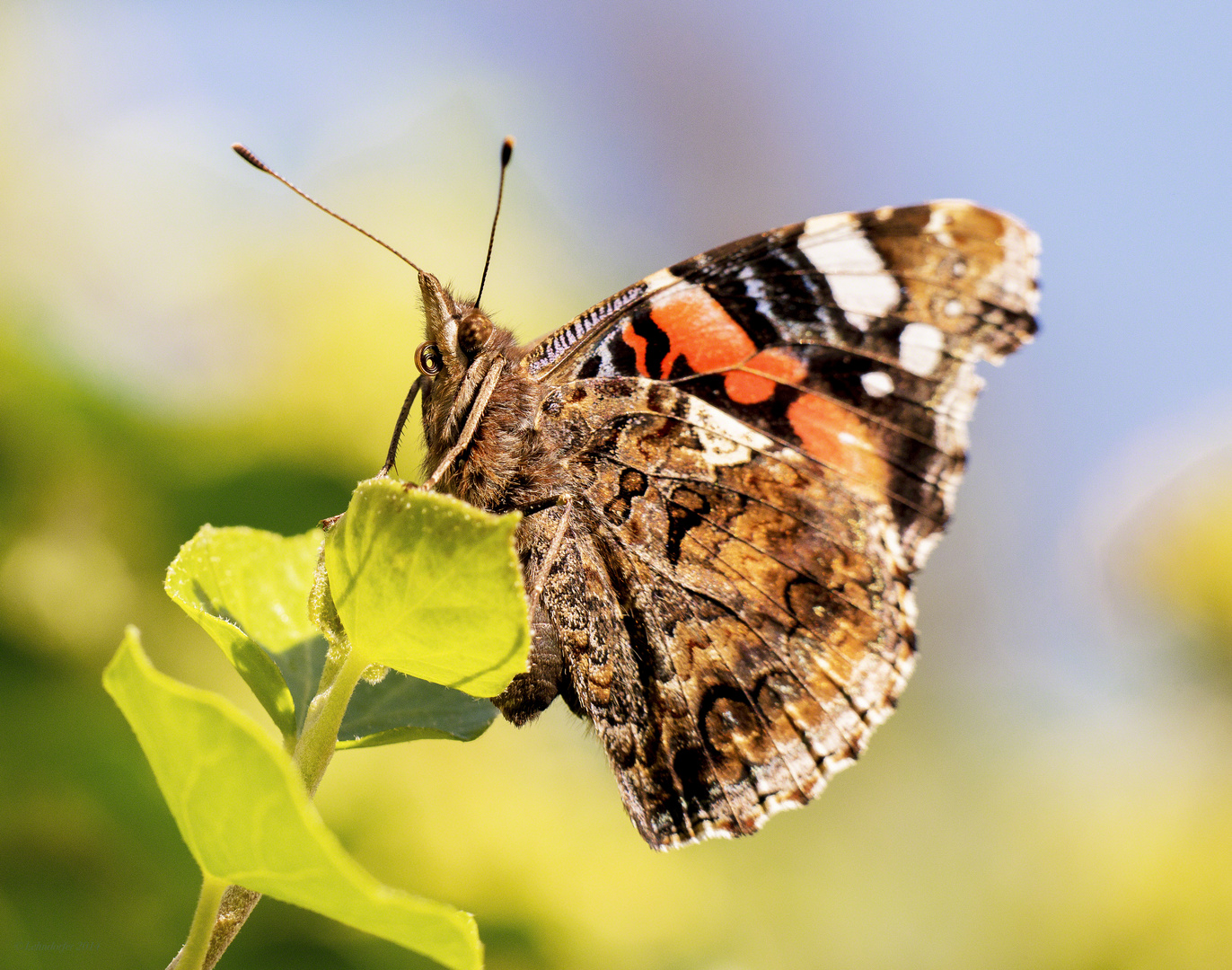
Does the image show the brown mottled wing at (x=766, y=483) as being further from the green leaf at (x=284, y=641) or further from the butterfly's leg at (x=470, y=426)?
the green leaf at (x=284, y=641)

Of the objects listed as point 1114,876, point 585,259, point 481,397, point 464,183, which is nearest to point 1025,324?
point 481,397

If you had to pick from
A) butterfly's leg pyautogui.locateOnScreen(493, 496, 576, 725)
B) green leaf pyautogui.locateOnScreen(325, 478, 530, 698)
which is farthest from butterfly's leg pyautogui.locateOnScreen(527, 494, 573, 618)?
green leaf pyautogui.locateOnScreen(325, 478, 530, 698)

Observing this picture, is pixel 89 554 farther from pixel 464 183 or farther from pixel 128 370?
pixel 464 183

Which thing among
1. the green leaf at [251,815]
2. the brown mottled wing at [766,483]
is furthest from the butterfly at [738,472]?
the green leaf at [251,815]

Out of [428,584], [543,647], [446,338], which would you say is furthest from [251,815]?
[446,338]

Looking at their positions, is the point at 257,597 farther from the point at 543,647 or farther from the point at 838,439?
the point at 838,439

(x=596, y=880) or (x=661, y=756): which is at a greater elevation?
(x=661, y=756)
